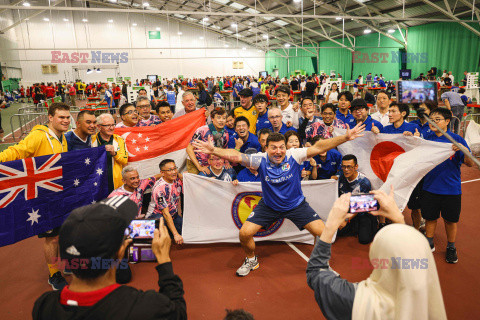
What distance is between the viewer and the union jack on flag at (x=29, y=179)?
3.30 m

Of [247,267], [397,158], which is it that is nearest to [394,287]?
[247,267]

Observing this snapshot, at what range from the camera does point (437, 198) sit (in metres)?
3.90

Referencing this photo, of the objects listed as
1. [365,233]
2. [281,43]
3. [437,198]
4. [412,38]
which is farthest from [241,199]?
[281,43]

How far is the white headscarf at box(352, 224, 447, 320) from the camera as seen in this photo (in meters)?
1.23

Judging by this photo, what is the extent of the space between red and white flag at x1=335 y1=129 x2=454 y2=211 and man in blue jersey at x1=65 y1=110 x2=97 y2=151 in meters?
3.85

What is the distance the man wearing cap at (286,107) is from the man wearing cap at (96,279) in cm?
483

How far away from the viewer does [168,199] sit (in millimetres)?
4477

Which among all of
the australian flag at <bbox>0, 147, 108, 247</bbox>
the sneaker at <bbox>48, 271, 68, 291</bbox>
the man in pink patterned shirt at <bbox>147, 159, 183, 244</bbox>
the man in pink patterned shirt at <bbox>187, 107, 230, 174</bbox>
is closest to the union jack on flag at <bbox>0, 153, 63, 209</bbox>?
the australian flag at <bbox>0, 147, 108, 247</bbox>

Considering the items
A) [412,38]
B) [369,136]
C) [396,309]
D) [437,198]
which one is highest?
[412,38]

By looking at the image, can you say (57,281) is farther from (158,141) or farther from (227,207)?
(158,141)

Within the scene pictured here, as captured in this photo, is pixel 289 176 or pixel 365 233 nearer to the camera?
pixel 289 176

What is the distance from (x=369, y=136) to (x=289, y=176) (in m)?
1.83

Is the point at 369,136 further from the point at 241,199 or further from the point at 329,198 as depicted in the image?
the point at 241,199

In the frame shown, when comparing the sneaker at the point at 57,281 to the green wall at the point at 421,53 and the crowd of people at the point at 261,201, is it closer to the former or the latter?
the crowd of people at the point at 261,201
